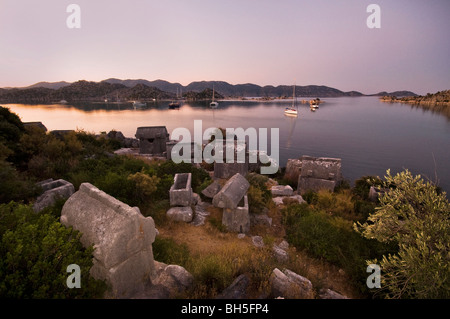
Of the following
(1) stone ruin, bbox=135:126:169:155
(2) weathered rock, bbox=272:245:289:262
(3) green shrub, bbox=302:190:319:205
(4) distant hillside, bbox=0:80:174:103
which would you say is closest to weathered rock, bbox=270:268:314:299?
(2) weathered rock, bbox=272:245:289:262

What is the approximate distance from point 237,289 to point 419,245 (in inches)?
138

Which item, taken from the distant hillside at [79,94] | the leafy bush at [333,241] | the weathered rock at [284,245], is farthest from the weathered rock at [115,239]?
the distant hillside at [79,94]

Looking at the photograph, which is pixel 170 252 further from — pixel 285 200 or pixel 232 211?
pixel 285 200

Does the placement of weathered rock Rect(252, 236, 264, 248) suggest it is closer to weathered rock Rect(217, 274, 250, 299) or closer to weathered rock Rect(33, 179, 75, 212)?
weathered rock Rect(217, 274, 250, 299)

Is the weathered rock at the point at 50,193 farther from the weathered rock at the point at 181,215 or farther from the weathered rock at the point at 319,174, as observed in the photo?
the weathered rock at the point at 319,174

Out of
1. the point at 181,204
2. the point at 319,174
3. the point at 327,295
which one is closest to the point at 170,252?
the point at 181,204

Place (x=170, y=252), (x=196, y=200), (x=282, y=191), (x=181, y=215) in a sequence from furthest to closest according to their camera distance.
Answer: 1. (x=282, y=191)
2. (x=196, y=200)
3. (x=181, y=215)
4. (x=170, y=252)

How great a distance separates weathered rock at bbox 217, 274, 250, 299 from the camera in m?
3.43

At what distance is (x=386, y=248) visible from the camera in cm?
585

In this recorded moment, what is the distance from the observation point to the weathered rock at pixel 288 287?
142 inches

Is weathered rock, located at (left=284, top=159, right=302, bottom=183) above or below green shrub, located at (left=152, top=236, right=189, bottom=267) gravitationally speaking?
above

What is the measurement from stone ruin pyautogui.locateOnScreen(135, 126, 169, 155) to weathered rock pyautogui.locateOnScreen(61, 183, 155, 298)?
13.3 meters

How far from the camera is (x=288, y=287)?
371 centimetres

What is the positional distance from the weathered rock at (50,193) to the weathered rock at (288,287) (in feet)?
22.7
